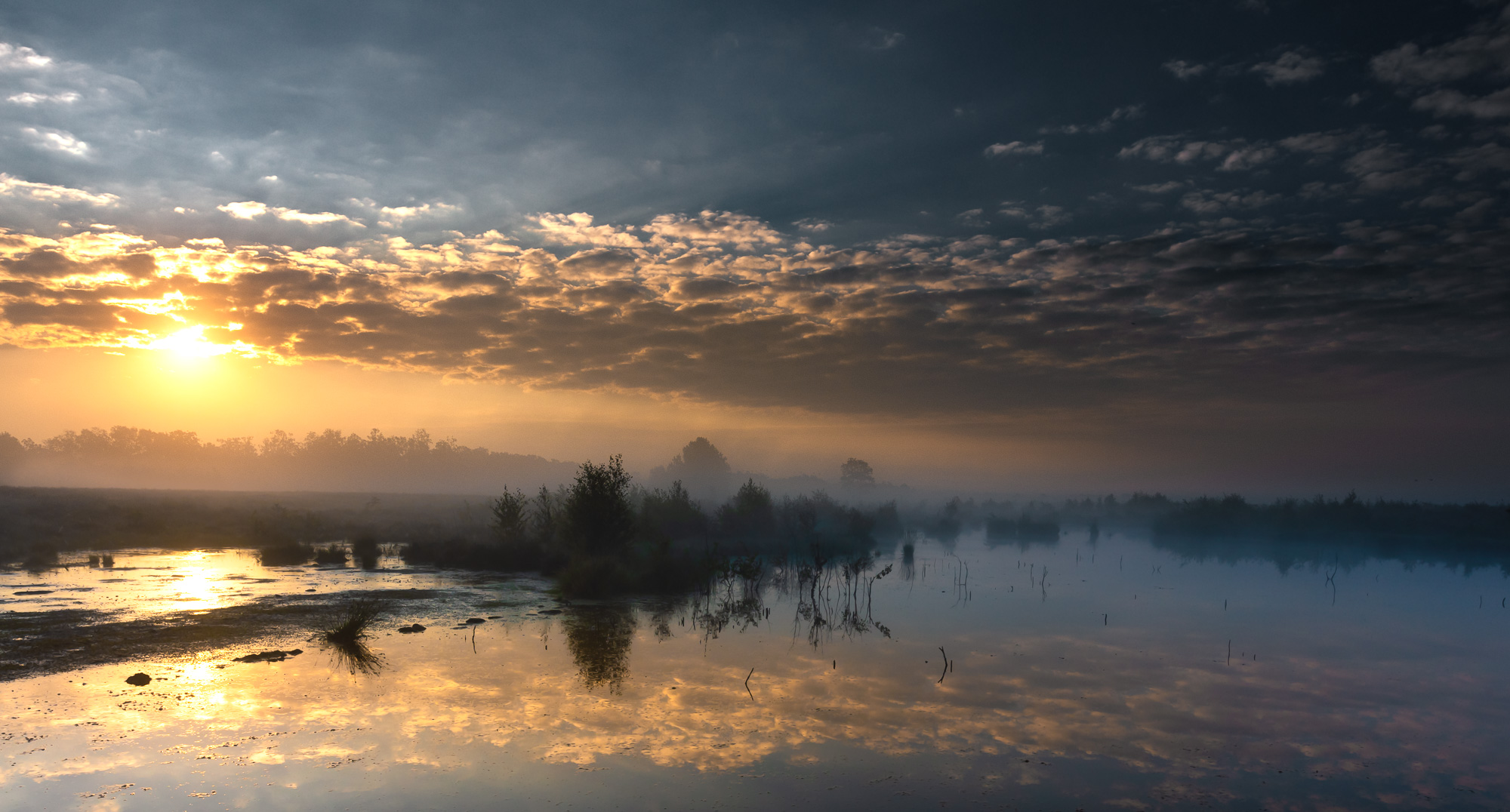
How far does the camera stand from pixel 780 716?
12.1m

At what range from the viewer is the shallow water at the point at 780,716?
29.8 ft

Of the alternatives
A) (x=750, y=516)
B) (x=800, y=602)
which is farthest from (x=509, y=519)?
(x=800, y=602)

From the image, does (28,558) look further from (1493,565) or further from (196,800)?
(1493,565)

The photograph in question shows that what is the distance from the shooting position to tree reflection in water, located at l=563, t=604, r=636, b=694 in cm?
1430

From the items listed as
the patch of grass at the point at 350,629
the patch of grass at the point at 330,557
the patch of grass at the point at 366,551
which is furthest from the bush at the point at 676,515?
the patch of grass at the point at 350,629

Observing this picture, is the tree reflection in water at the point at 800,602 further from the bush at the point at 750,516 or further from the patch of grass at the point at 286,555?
the patch of grass at the point at 286,555

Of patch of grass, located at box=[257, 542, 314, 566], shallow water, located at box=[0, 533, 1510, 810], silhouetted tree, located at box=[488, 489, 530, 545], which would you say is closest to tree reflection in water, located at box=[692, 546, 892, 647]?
shallow water, located at box=[0, 533, 1510, 810]

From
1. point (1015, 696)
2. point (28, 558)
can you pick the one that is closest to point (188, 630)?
point (1015, 696)

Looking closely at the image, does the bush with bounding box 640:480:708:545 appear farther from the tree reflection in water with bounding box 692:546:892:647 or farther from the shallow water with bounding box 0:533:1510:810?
the shallow water with bounding box 0:533:1510:810

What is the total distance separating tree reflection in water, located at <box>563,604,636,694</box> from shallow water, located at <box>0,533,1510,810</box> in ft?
0.35

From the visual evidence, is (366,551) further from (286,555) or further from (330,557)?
(286,555)

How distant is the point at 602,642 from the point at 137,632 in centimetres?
1060

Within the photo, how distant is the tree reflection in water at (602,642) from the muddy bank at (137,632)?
509cm

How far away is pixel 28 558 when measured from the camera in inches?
1266
